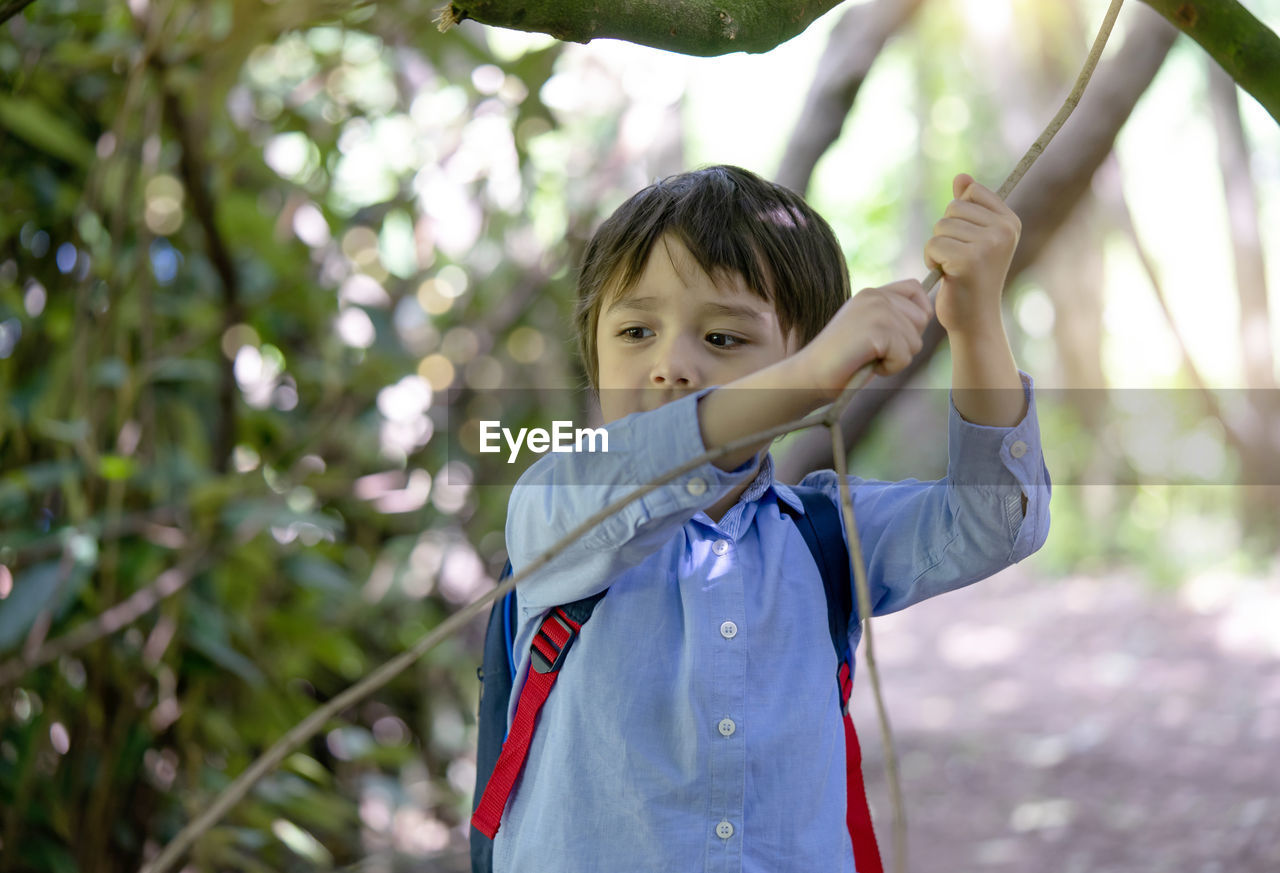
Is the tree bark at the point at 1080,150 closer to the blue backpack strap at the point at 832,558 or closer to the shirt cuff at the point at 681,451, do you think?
the blue backpack strap at the point at 832,558

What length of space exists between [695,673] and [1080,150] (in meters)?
1.28

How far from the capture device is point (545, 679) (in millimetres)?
784

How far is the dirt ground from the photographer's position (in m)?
2.56

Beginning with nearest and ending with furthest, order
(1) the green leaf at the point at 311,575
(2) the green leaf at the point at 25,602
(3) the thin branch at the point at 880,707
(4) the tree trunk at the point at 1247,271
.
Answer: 1. (3) the thin branch at the point at 880,707
2. (2) the green leaf at the point at 25,602
3. (1) the green leaf at the point at 311,575
4. (4) the tree trunk at the point at 1247,271

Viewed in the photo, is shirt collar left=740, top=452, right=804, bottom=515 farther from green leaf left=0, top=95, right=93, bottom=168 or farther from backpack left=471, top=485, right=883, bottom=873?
green leaf left=0, top=95, right=93, bottom=168

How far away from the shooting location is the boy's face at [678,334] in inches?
29.7

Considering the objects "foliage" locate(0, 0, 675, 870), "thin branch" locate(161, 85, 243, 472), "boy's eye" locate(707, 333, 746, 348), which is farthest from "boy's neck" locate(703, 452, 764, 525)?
"thin branch" locate(161, 85, 243, 472)

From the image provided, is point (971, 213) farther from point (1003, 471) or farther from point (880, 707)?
point (880, 707)

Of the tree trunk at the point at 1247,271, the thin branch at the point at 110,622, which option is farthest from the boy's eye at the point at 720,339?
the tree trunk at the point at 1247,271

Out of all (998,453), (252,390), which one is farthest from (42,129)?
(998,453)

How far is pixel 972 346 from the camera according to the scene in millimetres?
736

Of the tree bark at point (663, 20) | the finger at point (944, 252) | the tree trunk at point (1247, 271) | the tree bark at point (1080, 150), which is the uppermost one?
the tree trunk at point (1247, 271)

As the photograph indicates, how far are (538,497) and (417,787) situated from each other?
1891 millimetres

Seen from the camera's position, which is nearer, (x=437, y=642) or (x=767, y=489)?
(x=437, y=642)
